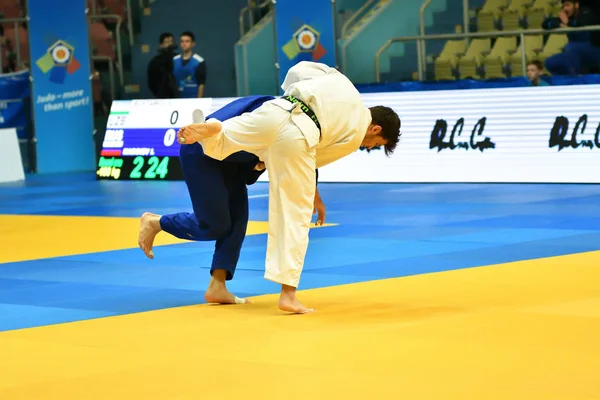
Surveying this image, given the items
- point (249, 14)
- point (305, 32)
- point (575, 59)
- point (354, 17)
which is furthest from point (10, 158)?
point (575, 59)

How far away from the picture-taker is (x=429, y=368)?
5543 mm

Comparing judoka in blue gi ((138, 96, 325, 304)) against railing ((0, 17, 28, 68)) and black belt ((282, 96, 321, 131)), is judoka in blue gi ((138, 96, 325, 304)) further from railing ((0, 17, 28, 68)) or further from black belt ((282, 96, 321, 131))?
railing ((0, 17, 28, 68))

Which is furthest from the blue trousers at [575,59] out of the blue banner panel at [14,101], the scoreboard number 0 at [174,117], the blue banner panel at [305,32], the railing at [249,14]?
the blue banner panel at [14,101]

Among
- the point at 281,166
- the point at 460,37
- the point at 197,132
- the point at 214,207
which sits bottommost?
the point at 214,207

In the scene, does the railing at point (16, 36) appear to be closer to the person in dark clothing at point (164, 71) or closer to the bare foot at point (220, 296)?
the person in dark clothing at point (164, 71)

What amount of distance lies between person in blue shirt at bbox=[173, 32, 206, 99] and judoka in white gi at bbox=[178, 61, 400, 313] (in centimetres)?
1469

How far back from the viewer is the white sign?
2191 centimetres

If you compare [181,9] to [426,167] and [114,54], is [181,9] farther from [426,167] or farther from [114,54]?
[426,167]

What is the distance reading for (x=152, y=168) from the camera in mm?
20484

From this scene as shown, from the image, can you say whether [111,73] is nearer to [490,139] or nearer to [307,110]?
[490,139]

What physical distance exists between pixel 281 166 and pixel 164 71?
15.8 m

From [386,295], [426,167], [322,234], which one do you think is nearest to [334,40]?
[426,167]

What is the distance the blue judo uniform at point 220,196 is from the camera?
24.7 feet

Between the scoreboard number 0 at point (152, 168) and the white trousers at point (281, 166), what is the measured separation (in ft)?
43.0
